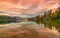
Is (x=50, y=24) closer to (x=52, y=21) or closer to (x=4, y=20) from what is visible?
(x=52, y=21)

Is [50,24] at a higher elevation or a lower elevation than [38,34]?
higher

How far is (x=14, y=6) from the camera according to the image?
1589 millimetres

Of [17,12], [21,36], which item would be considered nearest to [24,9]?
[17,12]

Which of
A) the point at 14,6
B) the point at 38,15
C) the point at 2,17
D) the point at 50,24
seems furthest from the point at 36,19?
the point at 2,17

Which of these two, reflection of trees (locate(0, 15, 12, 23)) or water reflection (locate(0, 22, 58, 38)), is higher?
reflection of trees (locate(0, 15, 12, 23))

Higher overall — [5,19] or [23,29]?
[5,19]

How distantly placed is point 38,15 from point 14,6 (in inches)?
12.6

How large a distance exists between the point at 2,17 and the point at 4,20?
4 centimetres

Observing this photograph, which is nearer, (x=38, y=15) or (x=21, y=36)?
(x=21, y=36)

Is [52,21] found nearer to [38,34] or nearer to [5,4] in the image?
[38,34]

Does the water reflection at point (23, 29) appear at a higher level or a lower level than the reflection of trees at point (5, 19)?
lower

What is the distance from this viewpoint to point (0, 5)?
156cm

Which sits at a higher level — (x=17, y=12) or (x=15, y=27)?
(x=17, y=12)

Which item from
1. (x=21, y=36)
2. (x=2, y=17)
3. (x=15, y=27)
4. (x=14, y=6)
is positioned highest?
(x=14, y=6)
